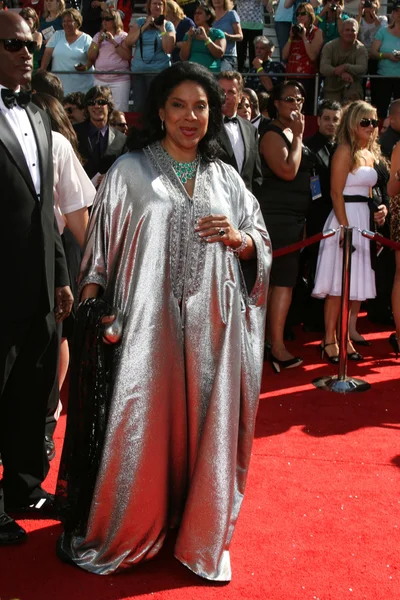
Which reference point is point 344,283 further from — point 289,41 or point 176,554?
point 289,41

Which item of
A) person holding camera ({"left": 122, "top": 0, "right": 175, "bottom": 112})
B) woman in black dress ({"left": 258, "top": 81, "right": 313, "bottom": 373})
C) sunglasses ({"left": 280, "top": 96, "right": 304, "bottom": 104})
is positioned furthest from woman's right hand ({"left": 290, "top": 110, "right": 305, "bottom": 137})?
person holding camera ({"left": 122, "top": 0, "right": 175, "bottom": 112})

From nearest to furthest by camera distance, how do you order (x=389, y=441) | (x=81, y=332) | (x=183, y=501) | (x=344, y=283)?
(x=81, y=332)
(x=183, y=501)
(x=389, y=441)
(x=344, y=283)

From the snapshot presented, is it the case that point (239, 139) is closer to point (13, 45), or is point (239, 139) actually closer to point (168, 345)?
point (13, 45)

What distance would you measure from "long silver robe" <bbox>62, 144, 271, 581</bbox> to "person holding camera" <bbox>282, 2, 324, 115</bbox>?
25.2ft

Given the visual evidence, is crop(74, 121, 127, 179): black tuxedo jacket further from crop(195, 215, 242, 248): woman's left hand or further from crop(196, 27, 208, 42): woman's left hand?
crop(195, 215, 242, 248): woman's left hand

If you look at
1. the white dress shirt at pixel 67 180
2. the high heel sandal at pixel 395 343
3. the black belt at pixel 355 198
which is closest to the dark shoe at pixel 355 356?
the high heel sandal at pixel 395 343

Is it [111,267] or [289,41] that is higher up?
[289,41]

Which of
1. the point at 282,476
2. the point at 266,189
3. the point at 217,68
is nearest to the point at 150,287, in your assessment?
the point at 282,476

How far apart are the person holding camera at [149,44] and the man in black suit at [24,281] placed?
6525 millimetres

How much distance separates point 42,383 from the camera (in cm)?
387

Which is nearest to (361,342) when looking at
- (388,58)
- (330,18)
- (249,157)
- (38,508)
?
(249,157)

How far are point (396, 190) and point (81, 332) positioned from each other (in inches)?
160

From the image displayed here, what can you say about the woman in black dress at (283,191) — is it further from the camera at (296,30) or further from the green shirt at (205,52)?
the camera at (296,30)

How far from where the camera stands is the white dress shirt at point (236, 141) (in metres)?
6.42
